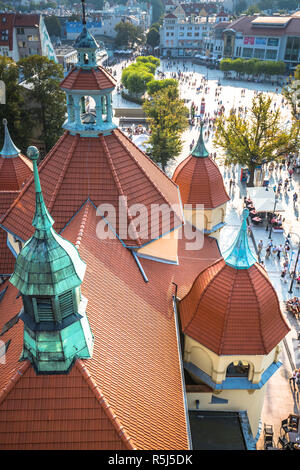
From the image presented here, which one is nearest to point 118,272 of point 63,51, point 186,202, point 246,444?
point 246,444

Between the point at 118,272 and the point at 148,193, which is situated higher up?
the point at 148,193

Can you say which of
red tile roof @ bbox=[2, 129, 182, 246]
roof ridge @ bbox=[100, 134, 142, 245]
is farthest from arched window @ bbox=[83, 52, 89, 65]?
roof ridge @ bbox=[100, 134, 142, 245]

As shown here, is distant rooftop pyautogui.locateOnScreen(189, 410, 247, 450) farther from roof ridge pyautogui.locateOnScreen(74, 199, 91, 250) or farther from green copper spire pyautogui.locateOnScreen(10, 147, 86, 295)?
green copper spire pyautogui.locateOnScreen(10, 147, 86, 295)

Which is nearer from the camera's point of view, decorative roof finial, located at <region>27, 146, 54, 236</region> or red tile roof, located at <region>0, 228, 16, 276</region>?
decorative roof finial, located at <region>27, 146, 54, 236</region>

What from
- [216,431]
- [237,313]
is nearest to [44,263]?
[237,313]

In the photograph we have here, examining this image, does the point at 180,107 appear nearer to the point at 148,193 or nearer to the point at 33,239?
the point at 148,193

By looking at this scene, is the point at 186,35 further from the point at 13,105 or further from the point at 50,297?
the point at 50,297
